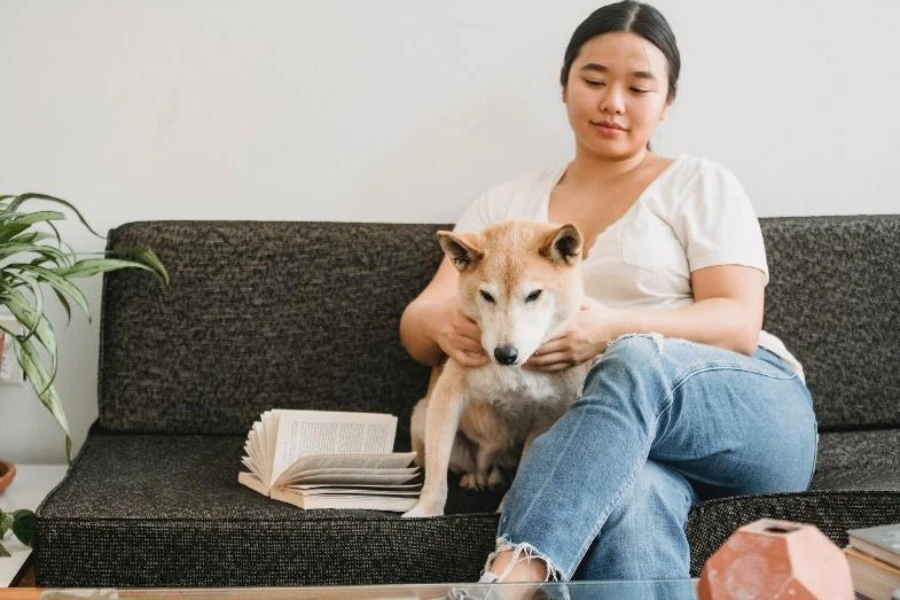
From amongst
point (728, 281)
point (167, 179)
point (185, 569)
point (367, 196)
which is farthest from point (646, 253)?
point (167, 179)

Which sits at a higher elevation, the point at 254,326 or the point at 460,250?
the point at 460,250

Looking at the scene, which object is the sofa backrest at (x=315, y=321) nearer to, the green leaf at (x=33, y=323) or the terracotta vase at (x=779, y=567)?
the green leaf at (x=33, y=323)

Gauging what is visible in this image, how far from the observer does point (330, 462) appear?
5.43ft

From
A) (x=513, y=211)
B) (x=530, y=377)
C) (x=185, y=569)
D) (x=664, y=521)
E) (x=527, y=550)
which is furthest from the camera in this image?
(x=513, y=211)

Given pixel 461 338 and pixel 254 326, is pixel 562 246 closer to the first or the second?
pixel 461 338

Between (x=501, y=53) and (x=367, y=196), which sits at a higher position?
(x=501, y=53)

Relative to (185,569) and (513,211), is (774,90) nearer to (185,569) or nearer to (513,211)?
(513,211)

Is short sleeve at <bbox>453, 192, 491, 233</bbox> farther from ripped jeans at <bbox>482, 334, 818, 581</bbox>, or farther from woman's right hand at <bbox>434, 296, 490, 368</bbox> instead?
ripped jeans at <bbox>482, 334, 818, 581</bbox>

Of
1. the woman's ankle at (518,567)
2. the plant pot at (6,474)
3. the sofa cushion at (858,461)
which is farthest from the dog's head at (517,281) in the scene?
the plant pot at (6,474)

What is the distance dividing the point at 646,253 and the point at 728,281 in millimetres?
160

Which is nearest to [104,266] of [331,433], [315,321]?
[315,321]

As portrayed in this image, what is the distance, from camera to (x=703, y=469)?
1517mm

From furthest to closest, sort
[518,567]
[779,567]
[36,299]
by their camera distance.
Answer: [36,299] < [518,567] < [779,567]

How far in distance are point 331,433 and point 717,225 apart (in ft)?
2.77
